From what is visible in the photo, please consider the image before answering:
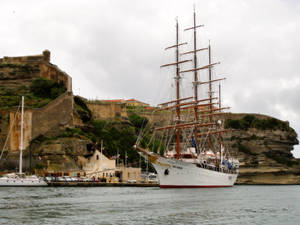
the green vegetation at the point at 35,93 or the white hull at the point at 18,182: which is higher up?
the green vegetation at the point at 35,93

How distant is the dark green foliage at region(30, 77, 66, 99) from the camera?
320 ft

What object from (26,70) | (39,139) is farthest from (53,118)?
(26,70)

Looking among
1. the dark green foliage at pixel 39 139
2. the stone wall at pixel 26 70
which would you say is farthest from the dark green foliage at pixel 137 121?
the dark green foliage at pixel 39 139

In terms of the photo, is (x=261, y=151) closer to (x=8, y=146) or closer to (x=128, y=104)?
(x=128, y=104)

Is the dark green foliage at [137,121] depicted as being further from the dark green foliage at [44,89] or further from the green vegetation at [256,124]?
the dark green foliage at [44,89]

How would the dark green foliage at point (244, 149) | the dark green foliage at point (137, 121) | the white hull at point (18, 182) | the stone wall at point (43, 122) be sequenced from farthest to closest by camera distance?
the dark green foliage at point (137, 121)
the dark green foliage at point (244, 149)
the stone wall at point (43, 122)
the white hull at point (18, 182)

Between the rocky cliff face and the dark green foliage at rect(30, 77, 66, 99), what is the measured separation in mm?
52352

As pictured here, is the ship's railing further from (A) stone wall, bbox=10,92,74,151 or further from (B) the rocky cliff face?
Answer: (B) the rocky cliff face

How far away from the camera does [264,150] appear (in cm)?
13125

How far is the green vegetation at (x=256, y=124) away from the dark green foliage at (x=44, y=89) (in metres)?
56.7

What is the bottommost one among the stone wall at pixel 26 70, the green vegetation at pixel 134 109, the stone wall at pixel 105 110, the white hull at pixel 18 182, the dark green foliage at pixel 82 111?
the white hull at pixel 18 182

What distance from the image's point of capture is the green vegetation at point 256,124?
13425 centimetres

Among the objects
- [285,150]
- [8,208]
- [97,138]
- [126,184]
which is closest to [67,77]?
[97,138]

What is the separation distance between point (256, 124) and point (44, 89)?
64.1m
